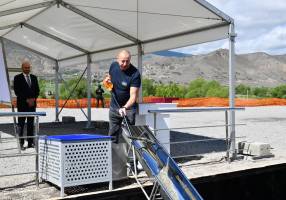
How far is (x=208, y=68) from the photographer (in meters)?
123

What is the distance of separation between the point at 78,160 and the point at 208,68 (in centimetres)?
11893

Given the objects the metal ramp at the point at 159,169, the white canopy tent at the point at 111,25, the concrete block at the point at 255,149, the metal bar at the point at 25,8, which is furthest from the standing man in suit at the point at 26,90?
the concrete block at the point at 255,149

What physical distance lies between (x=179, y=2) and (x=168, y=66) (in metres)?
119

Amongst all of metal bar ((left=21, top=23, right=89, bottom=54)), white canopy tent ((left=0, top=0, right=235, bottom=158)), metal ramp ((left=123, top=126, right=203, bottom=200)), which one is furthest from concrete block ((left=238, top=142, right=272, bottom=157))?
metal bar ((left=21, top=23, right=89, bottom=54))

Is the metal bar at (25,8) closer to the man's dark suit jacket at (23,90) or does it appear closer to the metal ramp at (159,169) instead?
the man's dark suit jacket at (23,90)

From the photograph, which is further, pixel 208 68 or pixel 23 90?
pixel 208 68

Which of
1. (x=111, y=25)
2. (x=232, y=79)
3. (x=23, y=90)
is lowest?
(x=23, y=90)

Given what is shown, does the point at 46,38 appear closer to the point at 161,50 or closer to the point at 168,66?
the point at 161,50

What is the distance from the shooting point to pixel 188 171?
7031mm

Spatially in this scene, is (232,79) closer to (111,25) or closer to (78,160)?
(78,160)

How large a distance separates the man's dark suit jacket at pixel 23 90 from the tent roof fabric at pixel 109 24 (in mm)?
1494

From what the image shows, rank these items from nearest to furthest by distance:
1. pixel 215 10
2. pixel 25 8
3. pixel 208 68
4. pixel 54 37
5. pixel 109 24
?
pixel 215 10, pixel 25 8, pixel 109 24, pixel 54 37, pixel 208 68

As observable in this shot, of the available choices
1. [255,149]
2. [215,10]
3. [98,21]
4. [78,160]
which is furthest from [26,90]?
[255,149]

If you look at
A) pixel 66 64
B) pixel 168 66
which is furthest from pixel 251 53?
pixel 66 64
